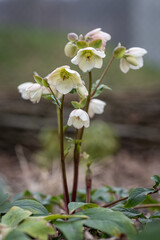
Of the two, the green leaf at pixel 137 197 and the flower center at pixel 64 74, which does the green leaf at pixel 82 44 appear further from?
the green leaf at pixel 137 197

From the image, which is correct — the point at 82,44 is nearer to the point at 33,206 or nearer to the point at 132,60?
the point at 132,60

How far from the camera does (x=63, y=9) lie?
11.6 m

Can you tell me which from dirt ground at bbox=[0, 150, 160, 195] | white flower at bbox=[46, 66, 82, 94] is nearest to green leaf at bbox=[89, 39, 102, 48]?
white flower at bbox=[46, 66, 82, 94]

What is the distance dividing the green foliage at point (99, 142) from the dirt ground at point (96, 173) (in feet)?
0.19

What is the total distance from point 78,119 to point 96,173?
122 cm

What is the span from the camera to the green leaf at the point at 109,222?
61 centimetres

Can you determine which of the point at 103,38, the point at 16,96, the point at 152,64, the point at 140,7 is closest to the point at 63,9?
the point at 140,7

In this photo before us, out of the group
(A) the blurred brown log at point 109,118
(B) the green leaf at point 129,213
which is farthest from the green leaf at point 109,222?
(A) the blurred brown log at point 109,118

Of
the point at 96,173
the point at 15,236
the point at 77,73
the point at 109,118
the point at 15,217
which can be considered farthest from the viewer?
the point at 109,118

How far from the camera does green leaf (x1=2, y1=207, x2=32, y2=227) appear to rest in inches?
25.4

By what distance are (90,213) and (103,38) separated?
50 cm

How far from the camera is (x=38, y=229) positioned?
60cm

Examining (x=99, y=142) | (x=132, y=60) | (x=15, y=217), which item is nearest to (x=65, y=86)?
(x=132, y=60)

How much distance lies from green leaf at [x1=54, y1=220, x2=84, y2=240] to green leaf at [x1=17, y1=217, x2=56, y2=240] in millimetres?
25
